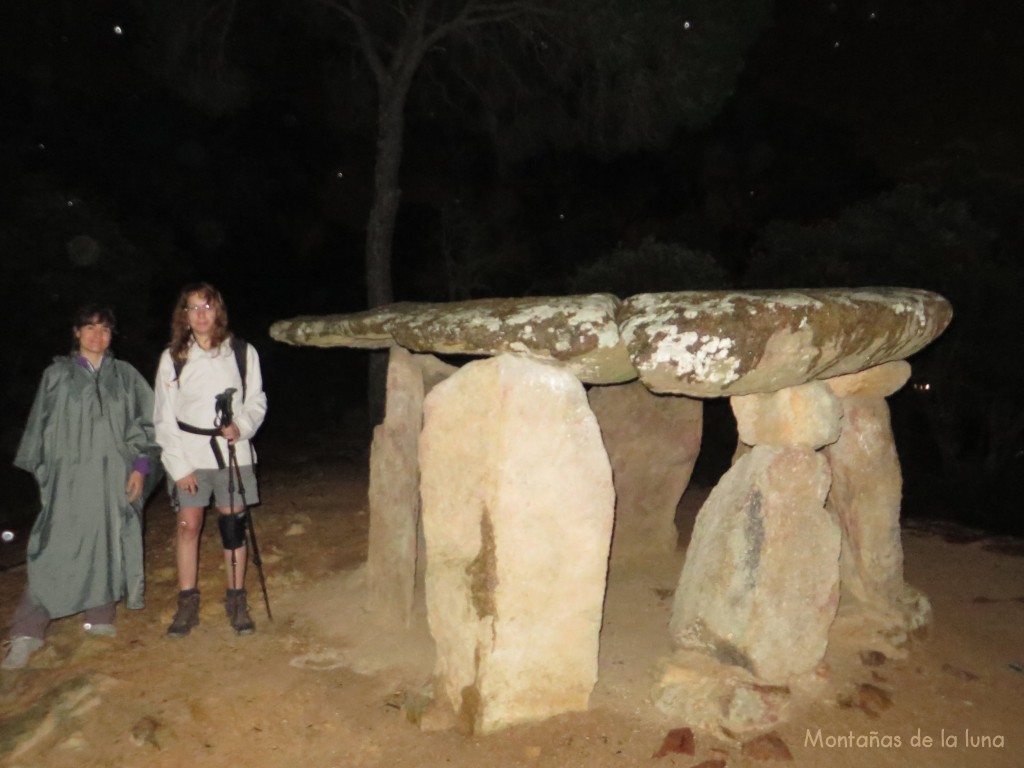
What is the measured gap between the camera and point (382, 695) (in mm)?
3531

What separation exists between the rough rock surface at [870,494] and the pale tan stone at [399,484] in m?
2.22

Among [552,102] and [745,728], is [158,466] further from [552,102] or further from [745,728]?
[552,102]

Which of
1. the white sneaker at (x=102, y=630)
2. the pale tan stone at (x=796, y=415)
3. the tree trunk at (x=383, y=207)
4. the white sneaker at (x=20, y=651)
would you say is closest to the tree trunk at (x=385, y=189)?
the tree trunk at (x=383, y=207)

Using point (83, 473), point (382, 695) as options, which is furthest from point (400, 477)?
point (83, 473)

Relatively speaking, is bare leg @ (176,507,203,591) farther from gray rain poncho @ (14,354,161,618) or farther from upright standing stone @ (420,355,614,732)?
upright standing stone @ (420,355,614,732)

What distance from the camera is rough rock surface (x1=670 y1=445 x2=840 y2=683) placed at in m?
3.38

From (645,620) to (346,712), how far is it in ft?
5.53

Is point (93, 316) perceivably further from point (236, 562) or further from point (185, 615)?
point (185, 615)

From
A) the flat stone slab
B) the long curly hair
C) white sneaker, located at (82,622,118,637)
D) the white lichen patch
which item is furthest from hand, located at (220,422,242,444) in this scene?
the white lichen patch

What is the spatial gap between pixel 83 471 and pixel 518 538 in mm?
2293

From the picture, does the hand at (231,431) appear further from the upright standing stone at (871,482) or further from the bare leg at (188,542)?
the upright standing stone at (871,482)

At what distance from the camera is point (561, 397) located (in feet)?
10.3

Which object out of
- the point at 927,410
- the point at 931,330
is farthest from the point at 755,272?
the point at 931,330

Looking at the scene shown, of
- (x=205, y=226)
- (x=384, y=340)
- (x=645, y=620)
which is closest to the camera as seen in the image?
(x=384, y=340)
